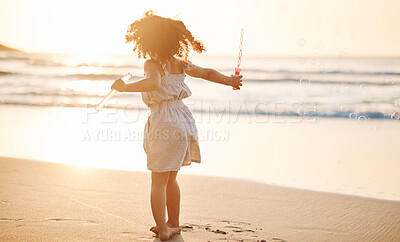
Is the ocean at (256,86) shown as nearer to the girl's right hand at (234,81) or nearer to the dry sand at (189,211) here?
the dry sand at (189,211)

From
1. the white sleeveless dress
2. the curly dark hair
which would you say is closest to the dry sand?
the white sleeveless dress

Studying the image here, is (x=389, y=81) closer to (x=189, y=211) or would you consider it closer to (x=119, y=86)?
(x=189, y=211)

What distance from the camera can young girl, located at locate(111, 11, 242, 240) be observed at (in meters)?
3.97

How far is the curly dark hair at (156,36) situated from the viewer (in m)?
4.00

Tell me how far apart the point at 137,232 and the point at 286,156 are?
357cm

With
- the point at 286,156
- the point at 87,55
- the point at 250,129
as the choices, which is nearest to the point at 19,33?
the point at 87,55

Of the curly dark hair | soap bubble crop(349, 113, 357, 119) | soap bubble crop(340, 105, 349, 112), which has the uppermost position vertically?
the curly dark hair

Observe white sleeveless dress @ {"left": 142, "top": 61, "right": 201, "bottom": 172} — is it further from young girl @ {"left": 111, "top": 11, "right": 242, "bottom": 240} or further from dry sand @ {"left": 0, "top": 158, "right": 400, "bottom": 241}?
dry sand @ {"left": 0, "top": 158, "right": 400, "bottom": 241}

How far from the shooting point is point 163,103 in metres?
4.07

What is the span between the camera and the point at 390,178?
6.30 metres

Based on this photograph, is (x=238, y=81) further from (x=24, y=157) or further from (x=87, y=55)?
(x=87, y=55)

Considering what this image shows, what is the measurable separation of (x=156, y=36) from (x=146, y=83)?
0.34 metres

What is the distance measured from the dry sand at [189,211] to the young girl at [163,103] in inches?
16.7

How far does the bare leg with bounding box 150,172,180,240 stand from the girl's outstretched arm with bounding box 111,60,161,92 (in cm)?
59
